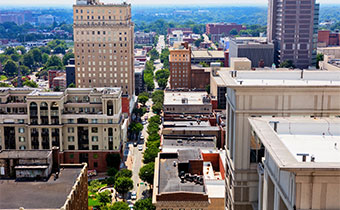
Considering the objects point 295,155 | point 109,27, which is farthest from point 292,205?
point 109,27

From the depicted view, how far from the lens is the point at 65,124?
332 feet

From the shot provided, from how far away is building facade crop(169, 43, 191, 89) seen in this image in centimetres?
19150

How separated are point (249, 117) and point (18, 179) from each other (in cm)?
4097

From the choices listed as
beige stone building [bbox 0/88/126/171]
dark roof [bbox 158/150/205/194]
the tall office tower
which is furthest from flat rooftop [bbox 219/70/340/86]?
the tall office tower

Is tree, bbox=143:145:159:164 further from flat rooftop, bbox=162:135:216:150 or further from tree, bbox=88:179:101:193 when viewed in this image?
tree, bbox=88:179:101:193

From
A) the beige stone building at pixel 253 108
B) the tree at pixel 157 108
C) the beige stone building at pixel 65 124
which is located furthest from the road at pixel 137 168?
the beige stone building at pixel 253 108

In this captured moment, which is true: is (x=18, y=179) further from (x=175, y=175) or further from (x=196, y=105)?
(x=196, y=105)

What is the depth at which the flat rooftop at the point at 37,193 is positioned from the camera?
5181 cm

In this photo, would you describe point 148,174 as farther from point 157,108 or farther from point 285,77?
point 157,108

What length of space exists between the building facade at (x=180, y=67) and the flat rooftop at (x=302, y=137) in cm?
16464

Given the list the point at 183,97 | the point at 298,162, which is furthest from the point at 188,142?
the point at 298,162

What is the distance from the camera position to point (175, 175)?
226ft

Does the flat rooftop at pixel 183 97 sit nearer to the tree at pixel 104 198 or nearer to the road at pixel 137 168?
the road at pixel 137 168

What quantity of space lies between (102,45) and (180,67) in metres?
59.4
